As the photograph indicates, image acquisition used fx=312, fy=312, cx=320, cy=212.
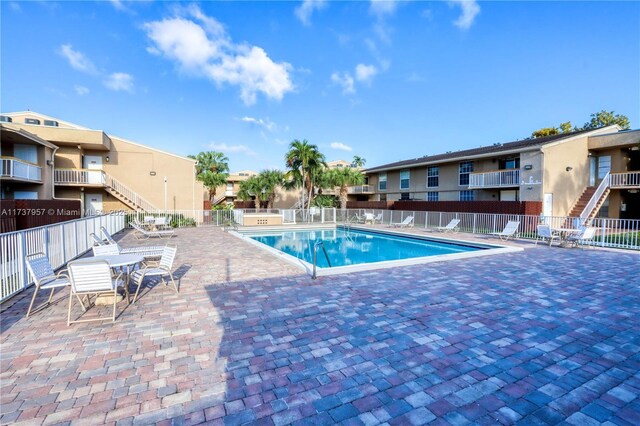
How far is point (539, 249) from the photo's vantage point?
11.6m

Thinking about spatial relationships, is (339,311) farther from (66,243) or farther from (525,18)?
(525,18)

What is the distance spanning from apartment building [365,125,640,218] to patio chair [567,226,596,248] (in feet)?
25.2

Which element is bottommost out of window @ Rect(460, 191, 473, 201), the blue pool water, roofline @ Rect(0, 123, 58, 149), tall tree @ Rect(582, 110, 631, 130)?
the blue pool water

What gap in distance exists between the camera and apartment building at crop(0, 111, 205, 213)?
1836cm

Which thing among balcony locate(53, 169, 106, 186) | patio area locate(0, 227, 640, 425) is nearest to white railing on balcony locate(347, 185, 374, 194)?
balcony locate(53, 169, 106, 186)

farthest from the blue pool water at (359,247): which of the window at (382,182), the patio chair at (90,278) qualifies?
the window at (382,182)

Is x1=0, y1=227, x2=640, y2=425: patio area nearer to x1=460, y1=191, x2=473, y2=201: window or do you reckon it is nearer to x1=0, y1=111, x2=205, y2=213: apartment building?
x1=0, y1=111, x2=205, y2=213: apartment building

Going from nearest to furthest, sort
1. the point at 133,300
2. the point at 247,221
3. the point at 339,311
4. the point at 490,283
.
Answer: the point at 339,311 < the point at 133,300 < the point at 490,283 < the point at 247,221

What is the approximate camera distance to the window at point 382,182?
3459cm

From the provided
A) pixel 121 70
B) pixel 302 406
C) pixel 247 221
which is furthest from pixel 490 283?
pixel 121 70

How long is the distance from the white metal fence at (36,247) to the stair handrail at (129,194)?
12.8 m

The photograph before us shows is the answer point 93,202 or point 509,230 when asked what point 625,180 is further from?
point 93,202

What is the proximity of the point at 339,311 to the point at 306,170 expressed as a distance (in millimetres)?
23453

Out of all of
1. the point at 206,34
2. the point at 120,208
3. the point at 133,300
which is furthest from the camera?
the point at 120,208
